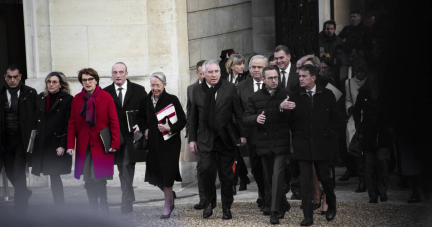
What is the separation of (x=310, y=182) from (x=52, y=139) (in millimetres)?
3296

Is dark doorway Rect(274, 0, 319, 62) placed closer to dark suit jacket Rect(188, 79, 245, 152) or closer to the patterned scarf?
dark suit jacket Rect(188, 79, 245, 152)

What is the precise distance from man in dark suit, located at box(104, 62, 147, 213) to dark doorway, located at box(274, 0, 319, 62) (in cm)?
432

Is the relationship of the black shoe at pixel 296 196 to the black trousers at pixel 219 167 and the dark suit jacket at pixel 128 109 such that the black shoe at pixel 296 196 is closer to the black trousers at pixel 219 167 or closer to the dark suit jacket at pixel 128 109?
the black trousers at pixel 219 167

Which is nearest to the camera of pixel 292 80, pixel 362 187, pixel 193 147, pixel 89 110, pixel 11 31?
pixel 89 110

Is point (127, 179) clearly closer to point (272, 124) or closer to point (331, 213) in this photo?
point (272, 124)

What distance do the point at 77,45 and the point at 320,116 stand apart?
5163 mm

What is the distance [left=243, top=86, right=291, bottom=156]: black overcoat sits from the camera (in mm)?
6148

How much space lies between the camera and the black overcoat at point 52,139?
7.01 m

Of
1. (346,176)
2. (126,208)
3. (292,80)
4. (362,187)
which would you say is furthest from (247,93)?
(346,176)

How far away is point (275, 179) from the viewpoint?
20.2 feet

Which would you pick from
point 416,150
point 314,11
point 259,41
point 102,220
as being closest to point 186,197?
point 102,220

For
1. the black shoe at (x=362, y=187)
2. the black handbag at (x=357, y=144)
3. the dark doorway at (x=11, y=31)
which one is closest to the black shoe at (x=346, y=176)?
the black shoe at (x=362, y=187)

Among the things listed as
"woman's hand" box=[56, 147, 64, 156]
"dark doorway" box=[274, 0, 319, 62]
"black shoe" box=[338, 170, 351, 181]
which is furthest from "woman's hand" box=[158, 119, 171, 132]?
"dark doorway" box=[274, 0, 319, 62]

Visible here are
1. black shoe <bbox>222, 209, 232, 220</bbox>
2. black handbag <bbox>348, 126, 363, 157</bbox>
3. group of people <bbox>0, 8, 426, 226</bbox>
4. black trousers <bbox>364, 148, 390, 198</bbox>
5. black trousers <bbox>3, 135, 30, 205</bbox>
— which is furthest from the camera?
black trousers <bbox>3, 135, 30, 205</bbox>
